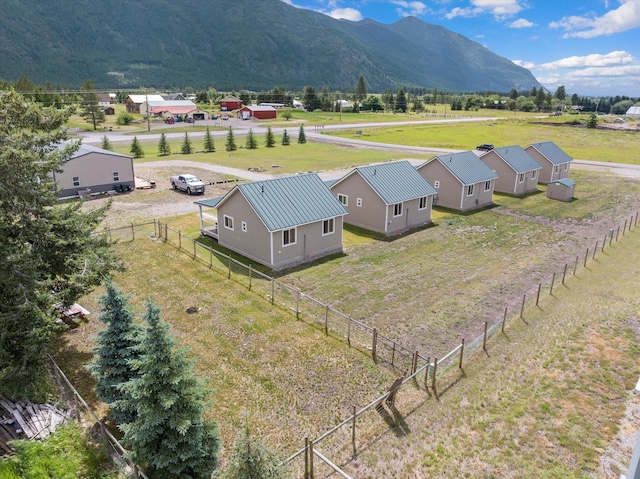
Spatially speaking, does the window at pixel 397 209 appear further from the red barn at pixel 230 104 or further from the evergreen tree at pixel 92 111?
the red barn at pixel 230 104

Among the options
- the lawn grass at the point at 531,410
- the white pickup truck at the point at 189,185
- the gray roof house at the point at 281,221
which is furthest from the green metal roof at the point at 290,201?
the white pickup truck at the point at 189,185

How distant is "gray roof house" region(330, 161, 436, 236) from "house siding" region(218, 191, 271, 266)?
10930 mm

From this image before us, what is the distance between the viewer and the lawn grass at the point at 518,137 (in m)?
83.1

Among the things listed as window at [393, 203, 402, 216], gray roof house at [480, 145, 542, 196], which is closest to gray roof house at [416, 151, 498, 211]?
gray roof house at [480, 145, 542, 196]

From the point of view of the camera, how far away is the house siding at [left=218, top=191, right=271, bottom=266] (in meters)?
26.6

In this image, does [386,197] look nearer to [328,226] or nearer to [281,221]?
[328,226]

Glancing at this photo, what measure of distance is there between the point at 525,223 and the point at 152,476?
35561 mm

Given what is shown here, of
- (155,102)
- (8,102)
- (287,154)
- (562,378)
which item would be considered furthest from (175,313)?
(155,102)

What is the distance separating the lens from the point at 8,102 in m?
14.4

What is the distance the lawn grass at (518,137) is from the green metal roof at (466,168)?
42.5m

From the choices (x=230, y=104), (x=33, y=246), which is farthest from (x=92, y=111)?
(x=33, y=246)

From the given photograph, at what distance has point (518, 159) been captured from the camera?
49.6m

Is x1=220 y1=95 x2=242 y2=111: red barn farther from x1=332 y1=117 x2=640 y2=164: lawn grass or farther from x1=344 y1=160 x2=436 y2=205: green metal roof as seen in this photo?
x1=344 y1=160 x2=436 y2=205: green metal roof

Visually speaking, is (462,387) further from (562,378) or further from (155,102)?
(155,102)
